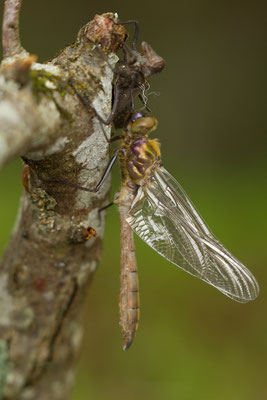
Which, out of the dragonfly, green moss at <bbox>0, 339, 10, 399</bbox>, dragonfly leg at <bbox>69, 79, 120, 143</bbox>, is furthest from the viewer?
the dragonfly

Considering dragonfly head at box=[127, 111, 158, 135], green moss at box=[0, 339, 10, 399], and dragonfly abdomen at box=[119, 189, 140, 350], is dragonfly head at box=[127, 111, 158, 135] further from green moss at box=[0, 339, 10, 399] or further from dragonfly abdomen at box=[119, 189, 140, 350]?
green moss at box=[0, 339, 10, 399]

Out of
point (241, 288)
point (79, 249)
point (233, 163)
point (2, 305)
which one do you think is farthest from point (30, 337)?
point (233, 163)

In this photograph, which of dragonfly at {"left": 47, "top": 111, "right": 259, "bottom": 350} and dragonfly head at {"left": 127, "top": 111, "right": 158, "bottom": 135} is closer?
dragonfly head at {"left": 127, "top": 111, "right": 158, "bottom": 135}

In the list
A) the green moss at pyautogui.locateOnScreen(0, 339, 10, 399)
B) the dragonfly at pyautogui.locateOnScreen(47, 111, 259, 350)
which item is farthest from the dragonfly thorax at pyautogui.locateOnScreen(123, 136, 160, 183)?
the green moss at pyautogui.locateOnScreen(0, 339, 10, 399)

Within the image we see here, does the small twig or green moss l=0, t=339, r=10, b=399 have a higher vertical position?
the small twig

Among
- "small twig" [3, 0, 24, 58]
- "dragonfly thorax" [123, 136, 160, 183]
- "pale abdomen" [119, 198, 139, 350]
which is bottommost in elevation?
"pale abdomen" [119, 198, 139, 350]

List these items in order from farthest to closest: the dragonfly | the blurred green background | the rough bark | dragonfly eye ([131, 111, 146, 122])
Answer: the blurred green background
the dragonfly
dragonfly eye ([131, 111, 146, 122])
the rough bark
